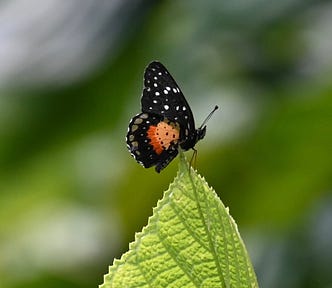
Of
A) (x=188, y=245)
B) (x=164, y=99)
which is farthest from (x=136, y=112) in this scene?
(x=188, y=245)

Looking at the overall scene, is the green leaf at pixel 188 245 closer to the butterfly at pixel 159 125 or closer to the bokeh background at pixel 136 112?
the butterfly at pixel 159 125

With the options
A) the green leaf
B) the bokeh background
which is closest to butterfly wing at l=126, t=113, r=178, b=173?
the green leaf

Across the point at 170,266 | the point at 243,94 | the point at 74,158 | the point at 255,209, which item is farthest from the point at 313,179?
the point at 170,266

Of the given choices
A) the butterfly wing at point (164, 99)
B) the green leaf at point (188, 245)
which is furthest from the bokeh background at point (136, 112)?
the green leaf at point (188, 245)

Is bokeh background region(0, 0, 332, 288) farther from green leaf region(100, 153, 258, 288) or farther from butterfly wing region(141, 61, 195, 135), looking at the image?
green leaf region(100, 153, 258, 288)

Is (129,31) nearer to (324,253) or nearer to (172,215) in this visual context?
(324,253)

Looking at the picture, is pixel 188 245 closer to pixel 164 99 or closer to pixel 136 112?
pixel 164 99
